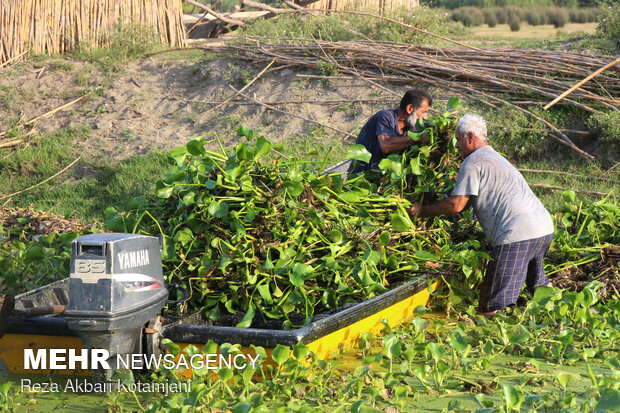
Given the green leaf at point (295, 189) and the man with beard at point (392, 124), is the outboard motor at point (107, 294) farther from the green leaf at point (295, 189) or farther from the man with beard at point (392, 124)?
the man with beard at point (392, 124)

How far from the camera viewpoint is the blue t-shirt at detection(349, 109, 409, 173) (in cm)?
607

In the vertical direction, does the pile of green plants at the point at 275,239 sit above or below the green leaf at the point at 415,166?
below

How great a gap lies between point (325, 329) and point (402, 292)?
863mm

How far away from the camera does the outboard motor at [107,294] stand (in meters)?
3.54

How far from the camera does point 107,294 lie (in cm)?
354

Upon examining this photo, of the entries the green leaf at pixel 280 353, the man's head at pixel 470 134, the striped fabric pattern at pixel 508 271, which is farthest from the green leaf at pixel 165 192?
the striped fabric pattern at pixel 508 271

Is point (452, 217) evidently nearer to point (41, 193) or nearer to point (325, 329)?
point (325, 329)

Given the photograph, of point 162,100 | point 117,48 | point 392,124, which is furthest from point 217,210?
point 117,48

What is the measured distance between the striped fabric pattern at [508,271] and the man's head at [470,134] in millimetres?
722

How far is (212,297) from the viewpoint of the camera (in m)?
4.42

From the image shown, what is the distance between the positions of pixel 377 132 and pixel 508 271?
174 cm

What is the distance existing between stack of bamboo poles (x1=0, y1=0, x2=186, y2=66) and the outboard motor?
8.38m

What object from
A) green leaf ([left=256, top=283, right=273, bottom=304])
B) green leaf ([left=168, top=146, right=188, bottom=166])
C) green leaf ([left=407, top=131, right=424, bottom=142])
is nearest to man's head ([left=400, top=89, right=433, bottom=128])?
green leaf ([left=407, top=131, right=424, bottom=142])

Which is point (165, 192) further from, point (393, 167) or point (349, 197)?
point (393, 167)
